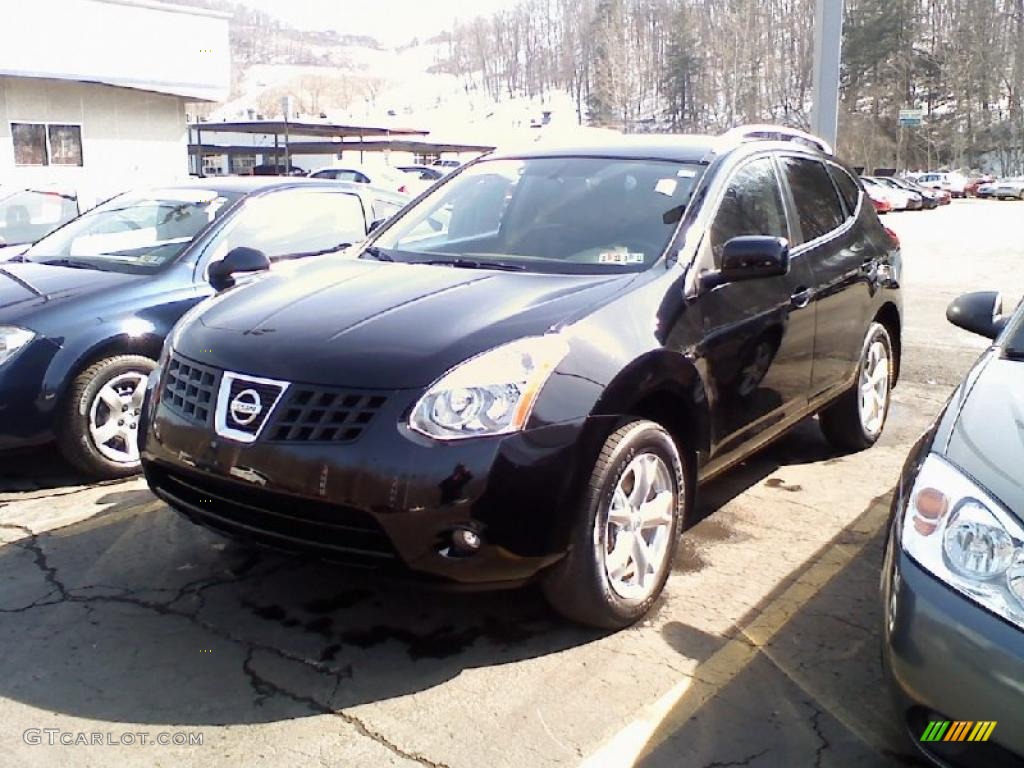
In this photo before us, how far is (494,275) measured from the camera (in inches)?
155

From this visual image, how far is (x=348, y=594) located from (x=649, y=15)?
139 m

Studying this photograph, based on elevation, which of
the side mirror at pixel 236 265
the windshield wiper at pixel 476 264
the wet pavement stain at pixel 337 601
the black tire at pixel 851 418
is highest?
the windshield wiper at pixel 476 264

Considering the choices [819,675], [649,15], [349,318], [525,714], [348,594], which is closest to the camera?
[525,714]

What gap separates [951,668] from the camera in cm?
226

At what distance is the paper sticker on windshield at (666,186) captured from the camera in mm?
4281

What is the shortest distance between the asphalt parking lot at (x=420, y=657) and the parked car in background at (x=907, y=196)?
131ft

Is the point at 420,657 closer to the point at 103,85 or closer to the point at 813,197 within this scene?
the point at 813,197

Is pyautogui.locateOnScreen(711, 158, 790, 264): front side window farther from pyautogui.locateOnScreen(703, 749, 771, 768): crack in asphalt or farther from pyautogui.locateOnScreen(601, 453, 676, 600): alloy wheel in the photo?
pyautogui.locateOnScreen(703, 749, 771, 768): crack in asphalt

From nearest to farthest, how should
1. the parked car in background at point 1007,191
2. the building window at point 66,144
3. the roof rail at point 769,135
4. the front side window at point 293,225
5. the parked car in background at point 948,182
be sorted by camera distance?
1. the roof rail at point 769,135
2. the front side window at point 293,225
3. the building window at point 66,144
4. the parked car in background at point 1007,191
5. the parked car in background at point 948,182

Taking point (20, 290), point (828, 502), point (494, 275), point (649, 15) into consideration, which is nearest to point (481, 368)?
point (494, 275)

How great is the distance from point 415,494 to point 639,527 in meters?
0.94

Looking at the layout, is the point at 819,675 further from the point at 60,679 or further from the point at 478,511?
the point at 60,679

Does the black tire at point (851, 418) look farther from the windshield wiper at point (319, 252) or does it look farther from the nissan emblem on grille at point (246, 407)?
the nissan emblem on grille at point (246, 407)

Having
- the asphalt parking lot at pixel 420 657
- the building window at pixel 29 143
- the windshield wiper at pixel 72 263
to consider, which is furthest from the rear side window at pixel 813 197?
the building window at pixel 29 143
